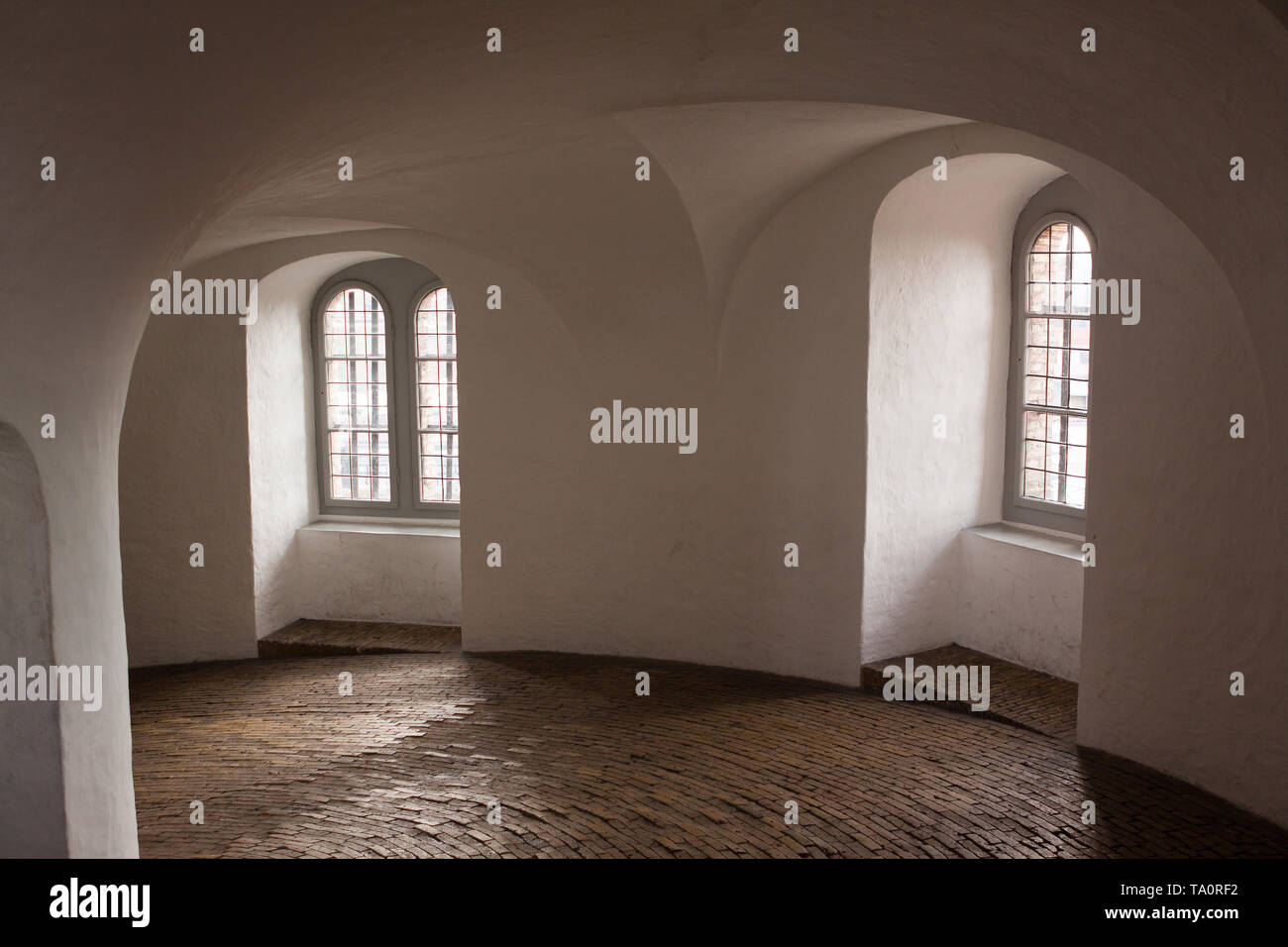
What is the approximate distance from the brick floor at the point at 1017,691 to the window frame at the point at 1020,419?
1.24m

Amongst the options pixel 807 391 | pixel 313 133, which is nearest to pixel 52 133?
pixel 313 133

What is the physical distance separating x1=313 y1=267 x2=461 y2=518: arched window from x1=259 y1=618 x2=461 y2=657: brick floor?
136cm

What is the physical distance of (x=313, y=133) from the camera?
6105 mm

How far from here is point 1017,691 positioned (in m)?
9.27

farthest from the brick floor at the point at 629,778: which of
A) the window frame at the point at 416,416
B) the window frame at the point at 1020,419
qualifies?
the window frame at the point at 416,416

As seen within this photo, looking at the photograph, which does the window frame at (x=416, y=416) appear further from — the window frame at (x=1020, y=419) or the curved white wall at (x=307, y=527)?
the window frame at (x=1020, y=419)

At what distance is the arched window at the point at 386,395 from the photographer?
13109 millimetres

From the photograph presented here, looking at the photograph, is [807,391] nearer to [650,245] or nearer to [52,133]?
[650,245]

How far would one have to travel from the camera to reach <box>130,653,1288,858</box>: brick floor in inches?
272

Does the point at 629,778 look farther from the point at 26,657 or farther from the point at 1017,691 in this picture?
the point at 26,657

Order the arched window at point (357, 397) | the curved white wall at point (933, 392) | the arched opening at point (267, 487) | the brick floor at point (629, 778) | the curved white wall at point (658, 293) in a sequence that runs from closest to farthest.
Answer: the curved white wall at point (658, 293)
the brick floor at point (629, 778)
the curved white wall at point (933, 392)
the arched opening at point (267, 487)
the arched window at point (357, 397)

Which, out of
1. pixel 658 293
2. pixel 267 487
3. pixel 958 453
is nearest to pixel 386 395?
pixel 267 487

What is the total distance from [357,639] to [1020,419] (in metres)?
7.06

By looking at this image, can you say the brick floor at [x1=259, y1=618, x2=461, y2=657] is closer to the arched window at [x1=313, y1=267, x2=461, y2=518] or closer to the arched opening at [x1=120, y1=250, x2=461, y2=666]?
the arched opening at [x1=120, y1=250, x2=461, y2=666]
